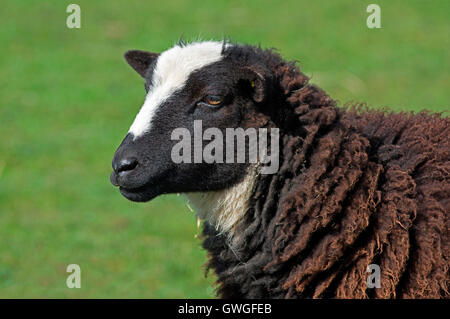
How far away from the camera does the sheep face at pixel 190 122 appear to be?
4066 mm

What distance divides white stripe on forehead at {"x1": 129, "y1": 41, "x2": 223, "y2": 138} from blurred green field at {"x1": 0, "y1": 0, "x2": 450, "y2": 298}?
0.68 m

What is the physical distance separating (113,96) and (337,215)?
9777mm

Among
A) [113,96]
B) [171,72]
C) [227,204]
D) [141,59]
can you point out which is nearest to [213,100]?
[171,72]

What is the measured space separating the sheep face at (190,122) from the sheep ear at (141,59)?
0.59 m

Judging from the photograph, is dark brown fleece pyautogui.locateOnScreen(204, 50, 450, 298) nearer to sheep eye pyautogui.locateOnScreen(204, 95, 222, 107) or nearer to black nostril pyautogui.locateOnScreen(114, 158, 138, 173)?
sheep eye pyautogui.locateOnScreen(204, 95, 222, 107)

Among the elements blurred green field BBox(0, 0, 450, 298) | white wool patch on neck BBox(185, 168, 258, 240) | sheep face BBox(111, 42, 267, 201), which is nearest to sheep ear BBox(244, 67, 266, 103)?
sheep face BBox(111, 42, 267, 201)

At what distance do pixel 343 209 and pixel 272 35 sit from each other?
12224 mm

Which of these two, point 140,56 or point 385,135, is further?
point 140,56

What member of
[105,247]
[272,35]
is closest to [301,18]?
[272,35]

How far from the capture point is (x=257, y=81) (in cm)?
403

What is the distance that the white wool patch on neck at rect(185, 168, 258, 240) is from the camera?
164 inches

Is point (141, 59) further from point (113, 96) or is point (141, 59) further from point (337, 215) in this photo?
point (113, 96)
